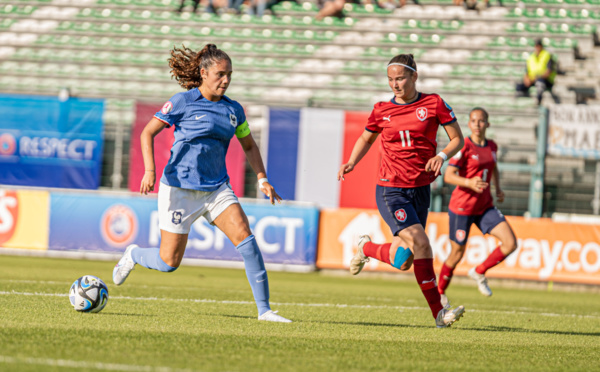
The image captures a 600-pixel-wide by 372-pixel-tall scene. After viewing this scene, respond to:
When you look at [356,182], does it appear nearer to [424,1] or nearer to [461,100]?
[461,100]

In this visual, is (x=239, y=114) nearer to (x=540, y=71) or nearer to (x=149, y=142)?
(x=149, y=142)

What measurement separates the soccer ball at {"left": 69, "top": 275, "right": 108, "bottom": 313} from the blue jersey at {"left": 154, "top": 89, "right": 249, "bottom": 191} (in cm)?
102

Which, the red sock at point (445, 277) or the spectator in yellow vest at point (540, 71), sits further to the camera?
the spectator in yellow vest at point (540, 71)

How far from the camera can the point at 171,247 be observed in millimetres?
7457

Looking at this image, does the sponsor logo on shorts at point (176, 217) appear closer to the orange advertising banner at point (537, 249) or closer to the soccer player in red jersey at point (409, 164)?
the soccer player in red jersey at point (409, 164)

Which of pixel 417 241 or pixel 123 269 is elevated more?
pixel 417 241

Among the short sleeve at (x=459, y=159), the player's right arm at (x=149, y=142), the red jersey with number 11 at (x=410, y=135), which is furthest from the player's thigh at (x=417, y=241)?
the short sleeve at (x=459, y=159)

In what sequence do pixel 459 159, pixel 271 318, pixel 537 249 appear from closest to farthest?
pixel 271 318, pixel 459 159, pixel 537 249

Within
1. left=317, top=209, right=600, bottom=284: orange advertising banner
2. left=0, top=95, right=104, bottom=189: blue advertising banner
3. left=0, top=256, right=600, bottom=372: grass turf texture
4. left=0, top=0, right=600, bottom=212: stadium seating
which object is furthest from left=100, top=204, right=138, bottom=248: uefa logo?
left=0, top=0, right=600, bottom=212: stadium seating

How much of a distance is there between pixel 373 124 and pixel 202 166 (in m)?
1.78

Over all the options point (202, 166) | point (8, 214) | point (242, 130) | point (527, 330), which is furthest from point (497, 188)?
point (8, 214)

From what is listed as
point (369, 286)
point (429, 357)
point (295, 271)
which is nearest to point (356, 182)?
point (295, 271)

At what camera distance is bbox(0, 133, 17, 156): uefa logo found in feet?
61.3

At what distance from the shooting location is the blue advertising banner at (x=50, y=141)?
59.9 feet
